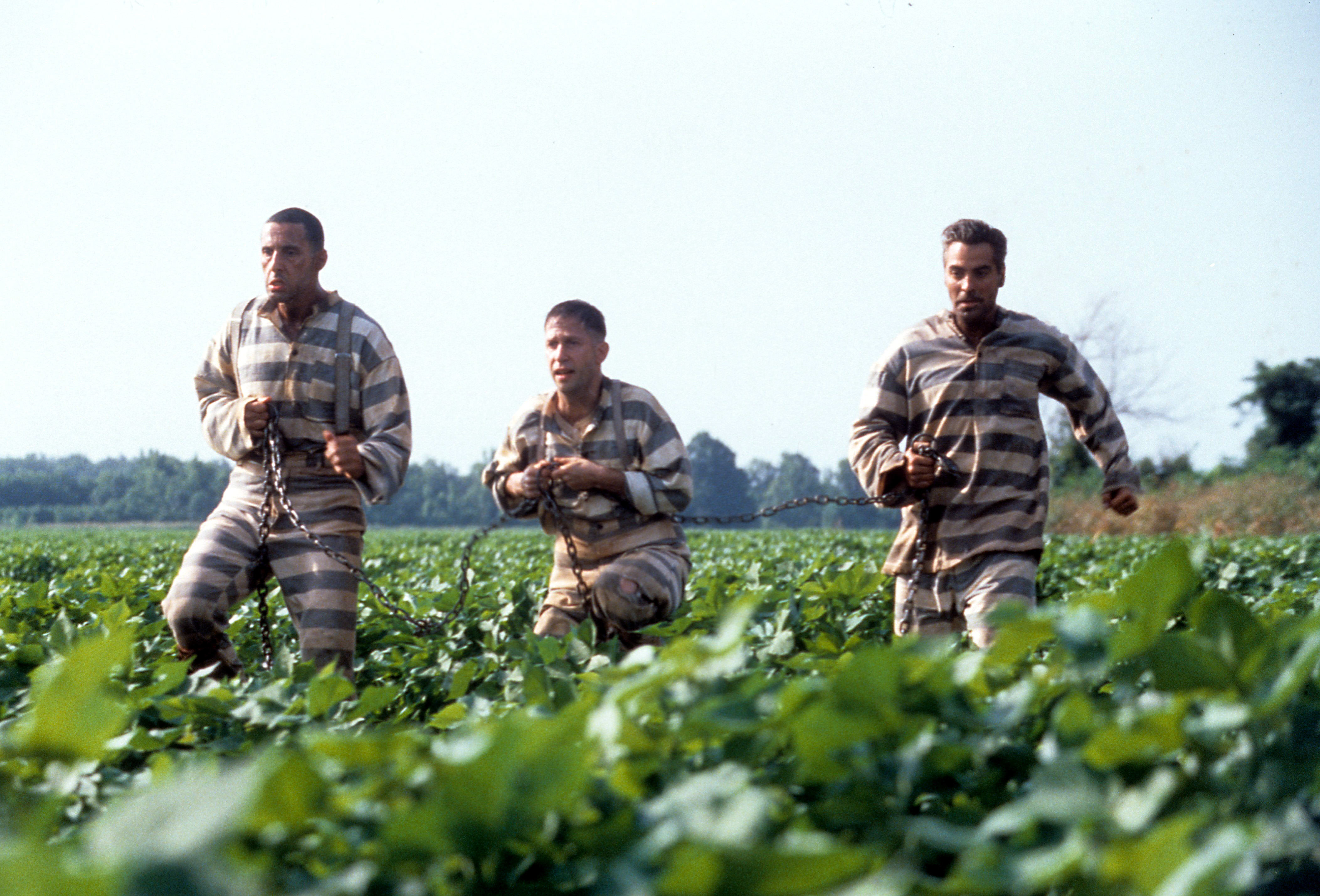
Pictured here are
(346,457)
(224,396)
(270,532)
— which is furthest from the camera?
(224,396)

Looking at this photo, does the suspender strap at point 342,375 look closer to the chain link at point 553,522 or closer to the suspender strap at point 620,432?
the chain link at point 553,522

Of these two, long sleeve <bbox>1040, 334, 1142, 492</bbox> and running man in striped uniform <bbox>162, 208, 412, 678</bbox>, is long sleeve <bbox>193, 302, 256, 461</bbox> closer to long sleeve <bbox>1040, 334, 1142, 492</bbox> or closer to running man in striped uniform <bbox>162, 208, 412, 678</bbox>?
running man in striped uniform <bbox>162, 208, 412, 678</bbox>

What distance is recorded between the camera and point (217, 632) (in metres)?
4.23

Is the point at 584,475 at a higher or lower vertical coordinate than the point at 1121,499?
higher

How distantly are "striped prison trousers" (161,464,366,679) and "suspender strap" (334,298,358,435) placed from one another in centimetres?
20

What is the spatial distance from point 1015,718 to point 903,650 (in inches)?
4.9

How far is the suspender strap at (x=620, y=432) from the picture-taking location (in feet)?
14.2

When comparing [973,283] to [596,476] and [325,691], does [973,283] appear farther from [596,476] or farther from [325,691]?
[325,691]

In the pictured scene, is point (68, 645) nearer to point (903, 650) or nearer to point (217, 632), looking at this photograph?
point (217, 632)

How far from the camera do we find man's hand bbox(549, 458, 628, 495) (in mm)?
4137

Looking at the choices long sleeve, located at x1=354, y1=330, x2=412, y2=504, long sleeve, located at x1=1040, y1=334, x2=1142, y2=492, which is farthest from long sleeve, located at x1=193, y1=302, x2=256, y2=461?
long sleeve, located at x1=1040, y1=334, x2=1142, y2=492

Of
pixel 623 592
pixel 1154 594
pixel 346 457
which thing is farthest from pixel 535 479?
pixel 1154 594

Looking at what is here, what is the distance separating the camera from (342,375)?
4281 mm

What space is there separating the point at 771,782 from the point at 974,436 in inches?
124
